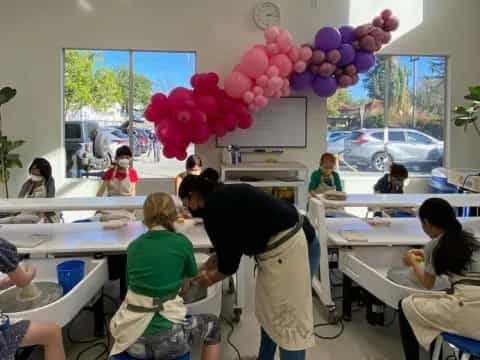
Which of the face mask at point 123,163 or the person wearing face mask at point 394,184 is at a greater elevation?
the face mask at point 123,163

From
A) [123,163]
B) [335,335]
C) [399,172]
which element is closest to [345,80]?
[399,172]

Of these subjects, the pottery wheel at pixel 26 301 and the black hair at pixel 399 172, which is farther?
the black hair at pixel 399 172

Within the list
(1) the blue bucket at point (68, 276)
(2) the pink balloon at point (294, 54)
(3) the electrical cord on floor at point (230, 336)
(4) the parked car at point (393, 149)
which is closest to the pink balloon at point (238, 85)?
(2) the pink balloon at point (294, 54)

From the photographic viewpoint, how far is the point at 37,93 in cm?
538

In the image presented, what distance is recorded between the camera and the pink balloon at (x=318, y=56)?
16.3 feet

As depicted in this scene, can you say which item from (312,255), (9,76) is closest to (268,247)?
(312,255)

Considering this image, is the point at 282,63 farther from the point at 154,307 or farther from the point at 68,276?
the point at 154,307

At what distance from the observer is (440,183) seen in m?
5.58

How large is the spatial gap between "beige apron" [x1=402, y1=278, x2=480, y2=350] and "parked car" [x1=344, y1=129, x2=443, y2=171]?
14.0 ft

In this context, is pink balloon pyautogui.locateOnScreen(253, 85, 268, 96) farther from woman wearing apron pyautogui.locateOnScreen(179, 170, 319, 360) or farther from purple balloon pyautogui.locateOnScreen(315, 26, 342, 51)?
woman wearing apron pyautogui.locateOnScreen(179, 170, 319, 360)

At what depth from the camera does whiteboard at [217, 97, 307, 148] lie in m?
5.63

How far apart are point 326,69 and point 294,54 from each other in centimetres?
40

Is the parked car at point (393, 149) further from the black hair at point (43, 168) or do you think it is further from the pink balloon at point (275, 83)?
the black hair at point (43, 168)

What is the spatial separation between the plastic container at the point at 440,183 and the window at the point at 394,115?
0.42 m
